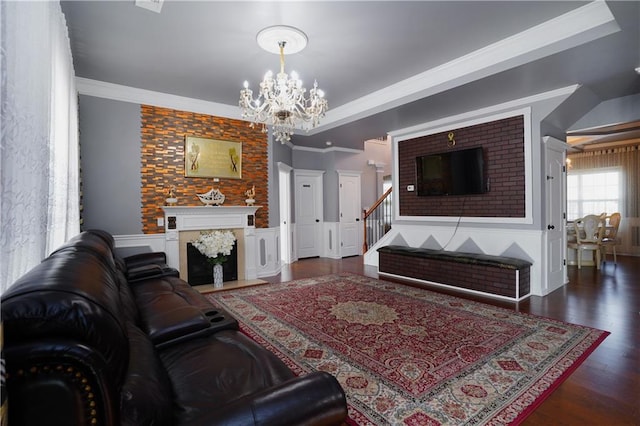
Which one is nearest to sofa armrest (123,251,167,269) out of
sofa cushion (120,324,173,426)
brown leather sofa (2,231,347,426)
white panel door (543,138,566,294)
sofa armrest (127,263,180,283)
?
sofa armrest (127,263,180,283)

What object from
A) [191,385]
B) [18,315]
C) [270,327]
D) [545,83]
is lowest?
[270,327]

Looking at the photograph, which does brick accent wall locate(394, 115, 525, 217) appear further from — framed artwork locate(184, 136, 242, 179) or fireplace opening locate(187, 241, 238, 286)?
fireplace opening locate(187, 241, 238, 286)

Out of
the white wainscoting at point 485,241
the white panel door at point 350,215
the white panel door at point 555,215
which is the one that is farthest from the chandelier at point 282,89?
the white panel door at point 350,215

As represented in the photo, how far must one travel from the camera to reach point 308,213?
25.7 ft

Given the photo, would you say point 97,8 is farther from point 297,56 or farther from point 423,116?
point 423,116

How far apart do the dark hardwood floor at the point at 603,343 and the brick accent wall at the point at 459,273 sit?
21 cm

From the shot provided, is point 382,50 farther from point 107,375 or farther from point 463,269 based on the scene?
point 107,375

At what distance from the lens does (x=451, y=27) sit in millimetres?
3111

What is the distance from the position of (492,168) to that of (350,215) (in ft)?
12.6

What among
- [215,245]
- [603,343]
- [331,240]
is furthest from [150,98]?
Answer: [603,343]

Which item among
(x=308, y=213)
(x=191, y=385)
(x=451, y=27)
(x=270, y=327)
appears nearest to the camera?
(x=191, y=385)

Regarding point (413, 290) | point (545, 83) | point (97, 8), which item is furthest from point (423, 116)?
point (97, 8)

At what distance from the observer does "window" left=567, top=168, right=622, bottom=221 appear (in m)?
7.70

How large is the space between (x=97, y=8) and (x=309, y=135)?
408 centimetres
